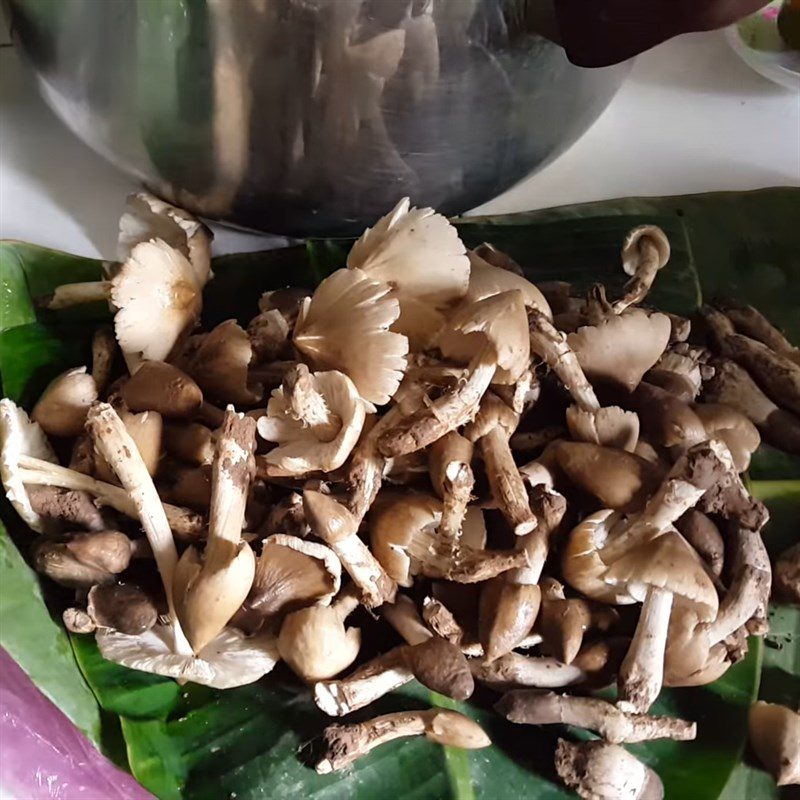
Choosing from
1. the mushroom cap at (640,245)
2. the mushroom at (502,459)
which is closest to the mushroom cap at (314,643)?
the mushroom at (502,459)

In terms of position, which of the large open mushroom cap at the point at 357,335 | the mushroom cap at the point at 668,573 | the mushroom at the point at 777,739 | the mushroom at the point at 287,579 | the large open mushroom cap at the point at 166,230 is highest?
the large open mushroom cap at the point at 166,230

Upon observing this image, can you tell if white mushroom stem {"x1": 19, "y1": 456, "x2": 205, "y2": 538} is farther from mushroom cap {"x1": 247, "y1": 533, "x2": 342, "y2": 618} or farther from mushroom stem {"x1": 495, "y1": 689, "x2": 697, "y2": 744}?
mushroom stem {"x1": 495, "y1": 689, "x2": 697, "y2": 744}

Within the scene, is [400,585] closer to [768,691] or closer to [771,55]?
[768,691]

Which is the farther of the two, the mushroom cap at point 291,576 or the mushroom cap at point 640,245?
the mushroom cap at point 640,245

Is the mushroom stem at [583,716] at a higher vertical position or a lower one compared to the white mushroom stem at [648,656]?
lower

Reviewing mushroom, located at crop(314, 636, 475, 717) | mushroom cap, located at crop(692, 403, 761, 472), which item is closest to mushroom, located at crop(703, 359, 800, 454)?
mushroom cap, located at crop(692, 403, 761, 472)

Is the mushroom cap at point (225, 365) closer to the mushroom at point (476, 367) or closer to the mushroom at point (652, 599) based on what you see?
the mushroom at point (476, 367)

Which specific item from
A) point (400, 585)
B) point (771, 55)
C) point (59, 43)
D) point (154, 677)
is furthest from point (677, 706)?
point (771, 55)
